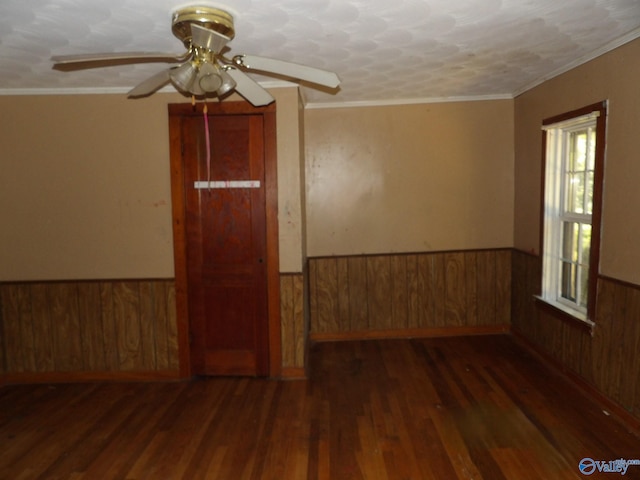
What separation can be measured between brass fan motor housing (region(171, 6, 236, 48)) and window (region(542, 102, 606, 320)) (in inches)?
94.6

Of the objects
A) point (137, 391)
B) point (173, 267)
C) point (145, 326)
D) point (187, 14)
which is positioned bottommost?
point (137, 391)

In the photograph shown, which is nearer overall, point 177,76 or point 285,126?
point 177,76

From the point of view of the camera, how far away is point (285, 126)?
330 cm

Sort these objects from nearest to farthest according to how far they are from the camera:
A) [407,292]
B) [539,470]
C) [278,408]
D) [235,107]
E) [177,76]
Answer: [177,76] → [539,470] → [278,408] → [235,107] → [407,292]

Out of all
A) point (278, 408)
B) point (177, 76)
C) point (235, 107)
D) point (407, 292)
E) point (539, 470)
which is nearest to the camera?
point (177, 76)

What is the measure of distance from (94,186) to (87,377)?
1.56m

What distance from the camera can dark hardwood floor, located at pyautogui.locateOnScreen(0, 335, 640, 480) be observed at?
2318 mm

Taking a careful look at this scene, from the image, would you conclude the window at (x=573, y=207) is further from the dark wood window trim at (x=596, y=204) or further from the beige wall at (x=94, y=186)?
the beige wall at (x=94, y=186)

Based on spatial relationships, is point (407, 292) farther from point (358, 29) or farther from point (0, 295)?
point (0, 295)

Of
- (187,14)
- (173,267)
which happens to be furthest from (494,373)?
(187,14)

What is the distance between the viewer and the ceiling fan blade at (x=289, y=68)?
1.88 metres

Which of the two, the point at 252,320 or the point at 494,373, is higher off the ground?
the point at 252,320

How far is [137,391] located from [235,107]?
7.63 feet

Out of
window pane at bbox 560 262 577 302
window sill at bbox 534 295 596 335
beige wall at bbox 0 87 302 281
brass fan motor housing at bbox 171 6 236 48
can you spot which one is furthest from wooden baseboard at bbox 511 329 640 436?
brass fan motor housing at bbox 171 6 236 48
